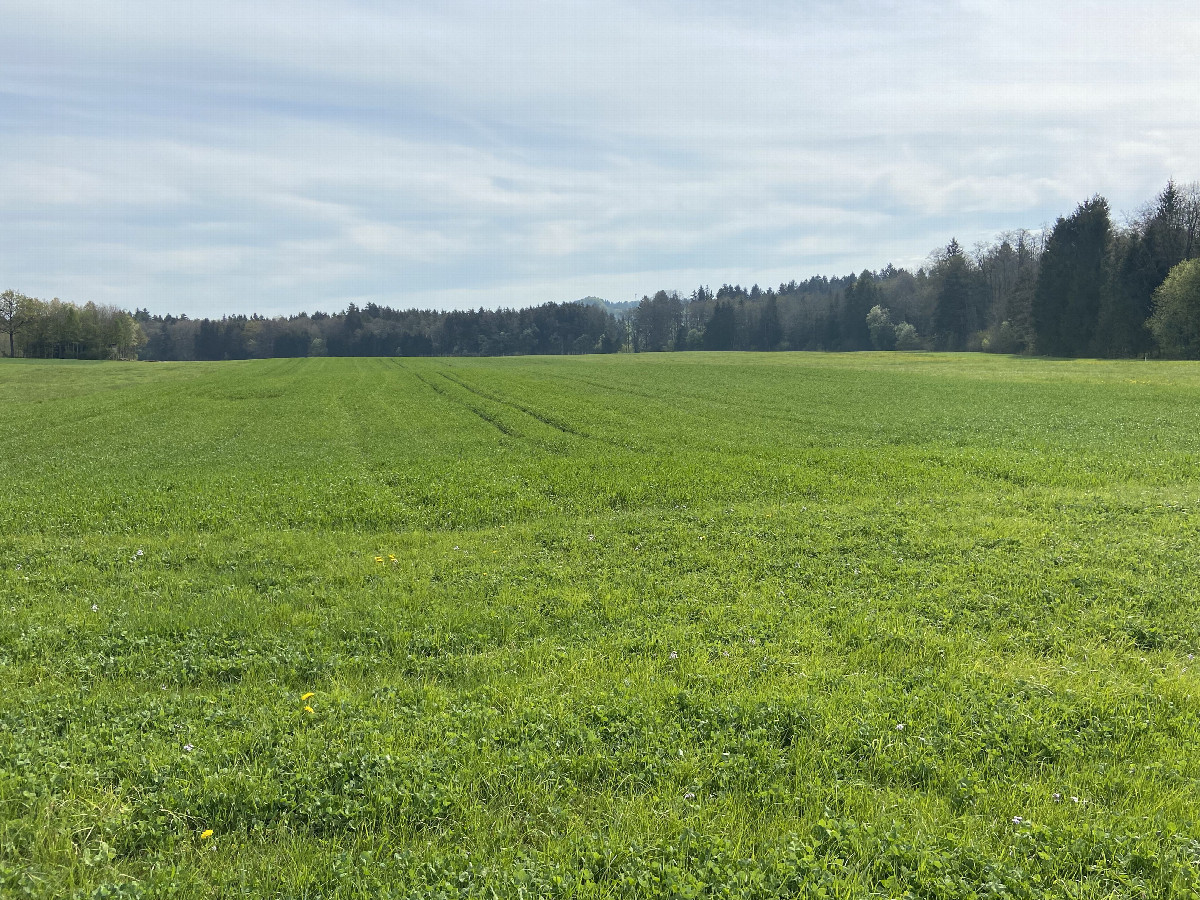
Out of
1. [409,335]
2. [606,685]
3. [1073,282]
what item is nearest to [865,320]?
[1073,282]

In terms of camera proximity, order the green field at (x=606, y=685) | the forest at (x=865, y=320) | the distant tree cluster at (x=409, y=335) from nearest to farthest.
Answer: the green field at (x=606, y=685), the forest at (x=865, y=320), the distant tree cluster at (x=409, y=335)

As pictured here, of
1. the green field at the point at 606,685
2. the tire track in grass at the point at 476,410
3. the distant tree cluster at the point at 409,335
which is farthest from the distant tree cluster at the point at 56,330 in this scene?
the green field at the point at 606,685

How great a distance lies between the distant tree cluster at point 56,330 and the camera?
109 metres

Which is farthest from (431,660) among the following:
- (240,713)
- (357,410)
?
(357,410)

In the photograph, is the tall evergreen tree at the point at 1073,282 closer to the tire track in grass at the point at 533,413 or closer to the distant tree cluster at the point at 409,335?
the tire track in grass at the point at 533,413

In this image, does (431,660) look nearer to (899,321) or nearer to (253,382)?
(253,382)

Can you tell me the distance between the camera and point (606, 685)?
260 inches

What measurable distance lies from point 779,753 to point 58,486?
58.5ft

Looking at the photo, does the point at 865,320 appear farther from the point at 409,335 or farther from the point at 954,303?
the point at 409,335

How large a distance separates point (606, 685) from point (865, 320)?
140 metres

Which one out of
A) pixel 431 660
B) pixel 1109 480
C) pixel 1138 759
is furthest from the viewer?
pixel 1109 480

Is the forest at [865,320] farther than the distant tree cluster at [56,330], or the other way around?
the distant tree cluster at [56,330]

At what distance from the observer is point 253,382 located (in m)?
58.0

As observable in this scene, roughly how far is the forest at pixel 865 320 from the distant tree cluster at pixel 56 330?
20 centimetres
